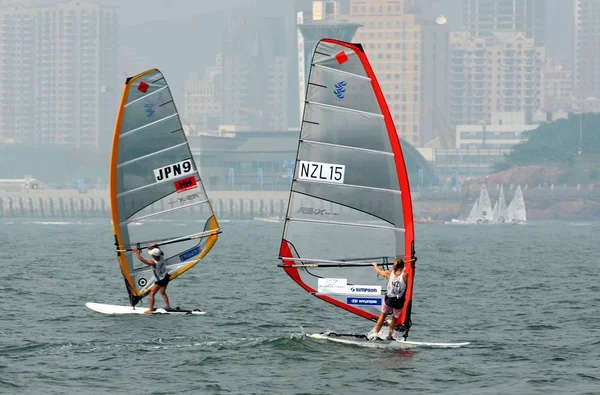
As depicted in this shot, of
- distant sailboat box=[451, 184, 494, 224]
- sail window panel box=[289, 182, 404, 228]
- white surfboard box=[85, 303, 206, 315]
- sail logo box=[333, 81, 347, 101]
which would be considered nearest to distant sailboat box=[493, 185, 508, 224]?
distant sailboat box=[451, 184, 494, 224]

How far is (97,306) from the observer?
33.2 meters

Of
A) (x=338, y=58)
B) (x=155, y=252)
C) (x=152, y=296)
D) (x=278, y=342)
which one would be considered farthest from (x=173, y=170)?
(x=338, y=58)

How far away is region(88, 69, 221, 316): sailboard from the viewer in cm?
3138

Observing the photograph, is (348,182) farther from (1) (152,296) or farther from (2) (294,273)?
(1) (152,296)

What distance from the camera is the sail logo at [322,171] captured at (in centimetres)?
2544

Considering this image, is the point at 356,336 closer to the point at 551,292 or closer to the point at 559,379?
the point at 559,379

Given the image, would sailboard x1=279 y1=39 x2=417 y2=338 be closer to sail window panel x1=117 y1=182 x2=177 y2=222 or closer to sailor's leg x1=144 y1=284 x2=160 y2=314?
sailor's leg x1=144 y1=284 x2=160 y2=314

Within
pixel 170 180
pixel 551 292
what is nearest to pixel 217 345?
pixel 170 180

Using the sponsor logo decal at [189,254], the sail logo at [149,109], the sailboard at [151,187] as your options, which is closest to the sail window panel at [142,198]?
the sailboard at [151,187]

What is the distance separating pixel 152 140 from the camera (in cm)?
3181

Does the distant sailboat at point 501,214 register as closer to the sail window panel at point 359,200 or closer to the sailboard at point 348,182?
the sailboard at point 348,182

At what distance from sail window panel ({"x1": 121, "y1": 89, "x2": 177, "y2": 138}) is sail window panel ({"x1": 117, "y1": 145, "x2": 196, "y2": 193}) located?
70 cm

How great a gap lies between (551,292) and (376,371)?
20106 mm

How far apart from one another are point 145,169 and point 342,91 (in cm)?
767
